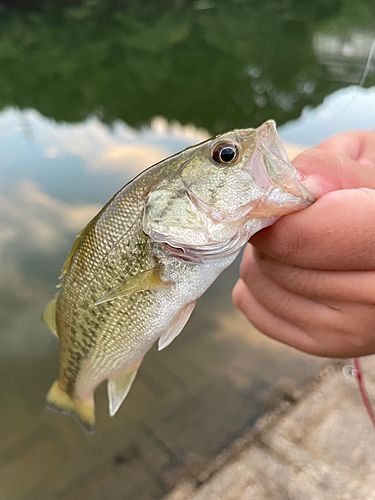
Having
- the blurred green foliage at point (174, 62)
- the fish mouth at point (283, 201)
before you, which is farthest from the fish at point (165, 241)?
the blurred green foliage at point (174, 62)

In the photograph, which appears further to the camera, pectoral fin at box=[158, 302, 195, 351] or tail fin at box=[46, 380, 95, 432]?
tail fin at box=[46, 380, 95, 432]

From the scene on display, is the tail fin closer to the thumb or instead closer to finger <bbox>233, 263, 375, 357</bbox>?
finger <bbox>233, 263, 375, 357</bbox>

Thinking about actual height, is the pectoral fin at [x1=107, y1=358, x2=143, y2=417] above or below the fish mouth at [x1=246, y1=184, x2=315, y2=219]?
below

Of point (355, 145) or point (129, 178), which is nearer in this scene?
point (355, 145)

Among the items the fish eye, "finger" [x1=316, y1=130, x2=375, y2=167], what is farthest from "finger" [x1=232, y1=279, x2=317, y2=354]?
"finger" [x1=316, y1=130, x2=375, y2=167]

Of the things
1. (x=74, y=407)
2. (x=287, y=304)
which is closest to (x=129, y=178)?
(x=74, y=407)

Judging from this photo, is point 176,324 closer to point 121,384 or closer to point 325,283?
point 121,384

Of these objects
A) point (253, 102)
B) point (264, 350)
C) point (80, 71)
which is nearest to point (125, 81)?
point (80, 71)
